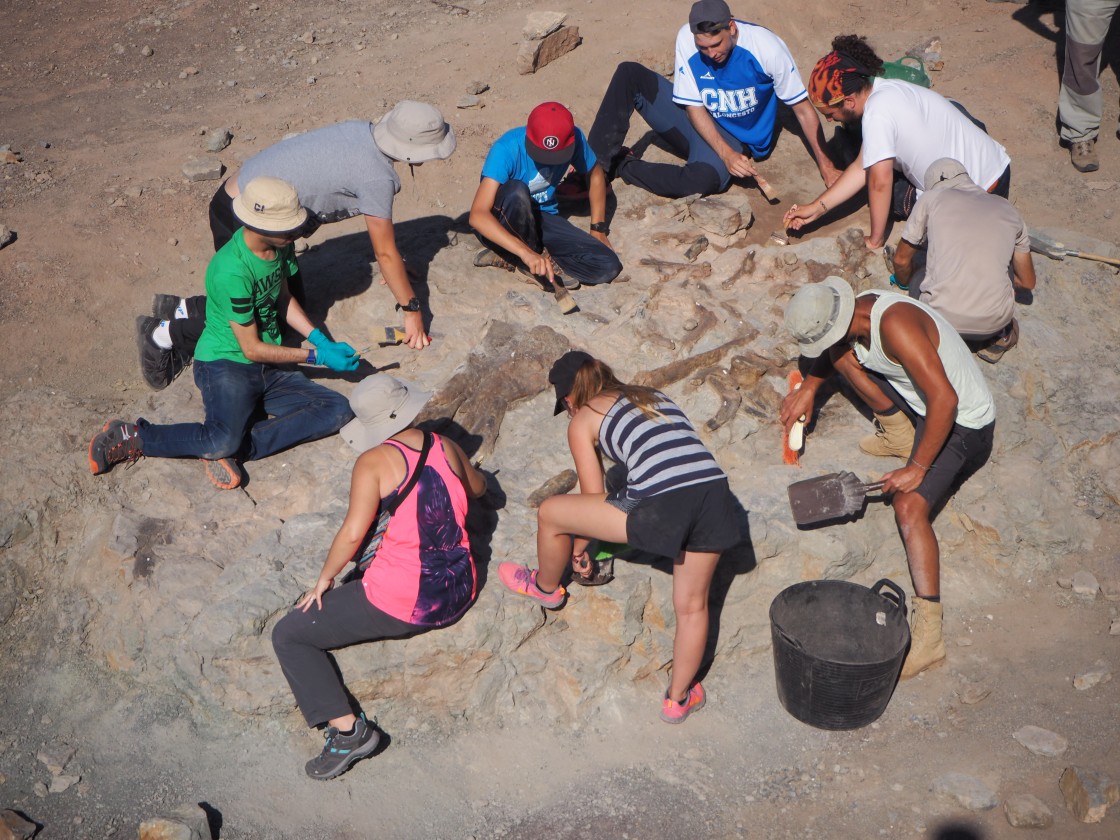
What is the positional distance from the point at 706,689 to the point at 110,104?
7.79m

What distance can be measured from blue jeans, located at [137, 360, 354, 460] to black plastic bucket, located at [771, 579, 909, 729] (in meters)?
2.53

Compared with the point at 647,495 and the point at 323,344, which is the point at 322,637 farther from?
the point at 323,344

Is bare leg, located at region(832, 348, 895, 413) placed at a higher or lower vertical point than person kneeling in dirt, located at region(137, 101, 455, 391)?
lower

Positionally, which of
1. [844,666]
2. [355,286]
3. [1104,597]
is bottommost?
[1104,597]

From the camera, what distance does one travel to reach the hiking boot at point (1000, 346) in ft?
17.8

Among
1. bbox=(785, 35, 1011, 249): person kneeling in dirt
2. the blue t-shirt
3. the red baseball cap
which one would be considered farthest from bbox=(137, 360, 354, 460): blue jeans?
bbox=(785, 35, 1011, 249): person kneeling in dirt

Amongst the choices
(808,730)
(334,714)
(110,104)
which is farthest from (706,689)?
(110,104)

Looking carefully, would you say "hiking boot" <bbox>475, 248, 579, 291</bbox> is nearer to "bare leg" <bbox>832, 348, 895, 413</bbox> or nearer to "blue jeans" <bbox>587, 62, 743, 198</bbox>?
"blue jeans" <bbox>587, 62, 743, 198</bbox>

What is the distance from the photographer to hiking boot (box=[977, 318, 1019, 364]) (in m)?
5.44

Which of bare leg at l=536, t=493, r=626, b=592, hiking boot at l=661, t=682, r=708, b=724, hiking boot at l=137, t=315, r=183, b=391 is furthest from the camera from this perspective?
hiking boot at l=137, t=315, r=183, b=391

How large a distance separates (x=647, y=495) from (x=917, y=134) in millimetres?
3370

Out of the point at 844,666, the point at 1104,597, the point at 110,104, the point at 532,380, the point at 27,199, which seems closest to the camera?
the point at 844,666

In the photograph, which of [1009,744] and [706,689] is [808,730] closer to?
[706,689]

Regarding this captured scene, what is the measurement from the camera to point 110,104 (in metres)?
9.01
